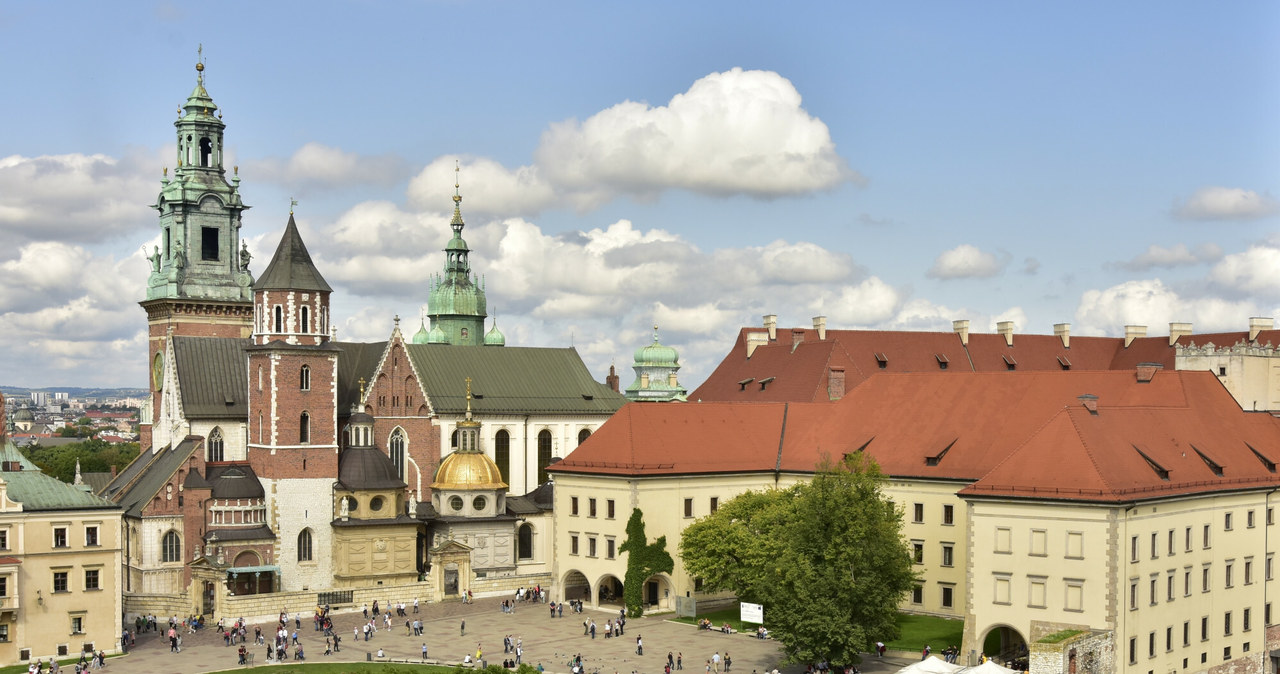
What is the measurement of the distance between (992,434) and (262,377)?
1703 inches

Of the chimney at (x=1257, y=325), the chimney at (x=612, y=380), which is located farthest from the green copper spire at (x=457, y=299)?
the chimney at (x=1257, y=325)

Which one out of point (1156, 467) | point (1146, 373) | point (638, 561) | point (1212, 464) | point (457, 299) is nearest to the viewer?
point (1156, 467)

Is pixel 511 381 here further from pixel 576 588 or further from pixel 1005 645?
pixel 1005 645

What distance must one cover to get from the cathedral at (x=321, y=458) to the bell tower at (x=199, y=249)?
316mm

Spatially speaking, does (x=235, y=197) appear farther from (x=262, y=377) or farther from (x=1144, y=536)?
(x=1144, y=536)

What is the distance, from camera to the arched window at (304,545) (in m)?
89.8

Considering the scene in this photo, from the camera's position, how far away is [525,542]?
98.6m

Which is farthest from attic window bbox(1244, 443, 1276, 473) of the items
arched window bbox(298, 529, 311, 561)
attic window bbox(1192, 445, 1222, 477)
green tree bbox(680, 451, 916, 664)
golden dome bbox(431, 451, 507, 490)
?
arched window bbox(298, 529, 311, 561)

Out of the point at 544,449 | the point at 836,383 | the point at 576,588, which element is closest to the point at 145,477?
the point at 576,588

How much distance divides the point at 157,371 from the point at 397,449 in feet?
64.9

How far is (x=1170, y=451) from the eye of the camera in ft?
217

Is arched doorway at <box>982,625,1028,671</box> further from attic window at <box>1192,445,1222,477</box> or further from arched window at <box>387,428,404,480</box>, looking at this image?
arched window at <box>387,428,404,480</box>

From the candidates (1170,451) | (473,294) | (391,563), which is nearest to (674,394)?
(473,294)

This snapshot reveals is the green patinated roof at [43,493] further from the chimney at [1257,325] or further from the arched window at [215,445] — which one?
the chimney at [1257,325]
